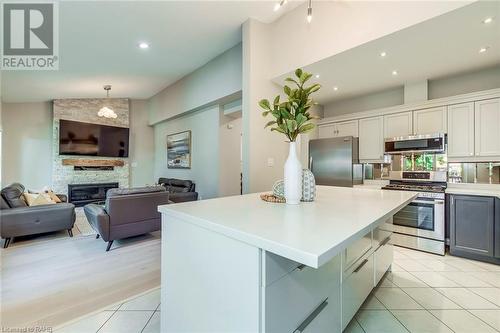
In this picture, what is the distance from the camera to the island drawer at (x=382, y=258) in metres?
1.89

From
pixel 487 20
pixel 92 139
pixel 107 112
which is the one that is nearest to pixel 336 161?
pixel 487 20

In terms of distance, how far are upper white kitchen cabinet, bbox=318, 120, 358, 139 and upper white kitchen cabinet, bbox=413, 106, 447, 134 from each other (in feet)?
3.03

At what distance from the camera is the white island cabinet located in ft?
2.79

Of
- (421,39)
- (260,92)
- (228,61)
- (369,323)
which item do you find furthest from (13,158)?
(421,39)

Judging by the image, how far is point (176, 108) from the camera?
573 centimetres

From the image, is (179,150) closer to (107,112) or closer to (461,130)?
(107,112)

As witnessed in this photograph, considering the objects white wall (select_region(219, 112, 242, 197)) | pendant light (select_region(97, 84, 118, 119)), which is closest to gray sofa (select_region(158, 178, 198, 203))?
white wall (select_region(219, 112, 242, 197))

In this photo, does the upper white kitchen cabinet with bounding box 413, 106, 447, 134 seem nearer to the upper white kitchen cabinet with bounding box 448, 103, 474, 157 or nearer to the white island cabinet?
the upper white kitchen cabinet with bounding box 448, 103, 474, 157

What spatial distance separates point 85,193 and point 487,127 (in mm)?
8314

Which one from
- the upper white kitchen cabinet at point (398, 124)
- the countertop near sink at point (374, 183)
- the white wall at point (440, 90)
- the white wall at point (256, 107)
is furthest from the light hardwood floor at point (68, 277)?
the white wall at point (440, 90)

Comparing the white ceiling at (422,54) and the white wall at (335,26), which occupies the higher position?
the white wall at (335,26)

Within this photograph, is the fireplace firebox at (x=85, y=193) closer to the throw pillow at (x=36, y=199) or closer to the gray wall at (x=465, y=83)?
the throw pillow at (x=36, y=199)

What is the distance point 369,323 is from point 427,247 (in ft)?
6.88

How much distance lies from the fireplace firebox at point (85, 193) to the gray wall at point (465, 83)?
7.80 metres
